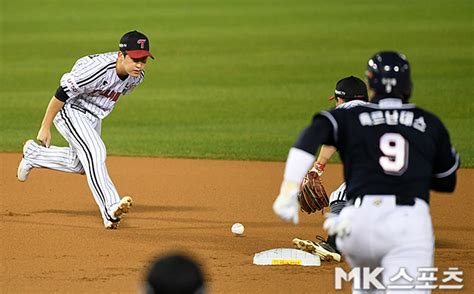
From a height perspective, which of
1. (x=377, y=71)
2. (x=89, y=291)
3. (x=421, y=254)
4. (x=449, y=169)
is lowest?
(x=89, y=291)

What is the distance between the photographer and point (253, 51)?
2544 centimetres

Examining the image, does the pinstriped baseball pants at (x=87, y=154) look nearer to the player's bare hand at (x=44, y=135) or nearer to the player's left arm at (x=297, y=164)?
the player's bare hand at (x=44, y=135)

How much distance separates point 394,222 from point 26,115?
1256cm

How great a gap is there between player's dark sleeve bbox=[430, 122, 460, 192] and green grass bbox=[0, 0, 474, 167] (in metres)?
7.60

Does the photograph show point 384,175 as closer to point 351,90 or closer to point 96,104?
point 351,90

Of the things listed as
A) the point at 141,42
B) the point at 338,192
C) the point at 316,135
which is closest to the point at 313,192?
the point at 338,192

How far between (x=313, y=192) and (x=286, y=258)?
711 mm

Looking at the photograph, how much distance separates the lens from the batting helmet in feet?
19.0

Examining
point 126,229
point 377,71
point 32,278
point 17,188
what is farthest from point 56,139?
point 377,71

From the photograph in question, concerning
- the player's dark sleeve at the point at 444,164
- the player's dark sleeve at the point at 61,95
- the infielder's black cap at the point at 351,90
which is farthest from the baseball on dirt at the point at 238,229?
the player's dark sleeve at the point at 444,164

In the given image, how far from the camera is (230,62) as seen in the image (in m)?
23.8

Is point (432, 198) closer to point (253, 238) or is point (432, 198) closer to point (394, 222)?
point (253, 238)

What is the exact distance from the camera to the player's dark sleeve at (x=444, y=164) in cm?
579

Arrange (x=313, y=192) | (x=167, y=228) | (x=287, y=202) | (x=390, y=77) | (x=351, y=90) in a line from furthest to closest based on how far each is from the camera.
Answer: (x=167, y=228), (x=313, y=192), (x=351, y=90), (x=390, y=77), (x=287, y=202)
